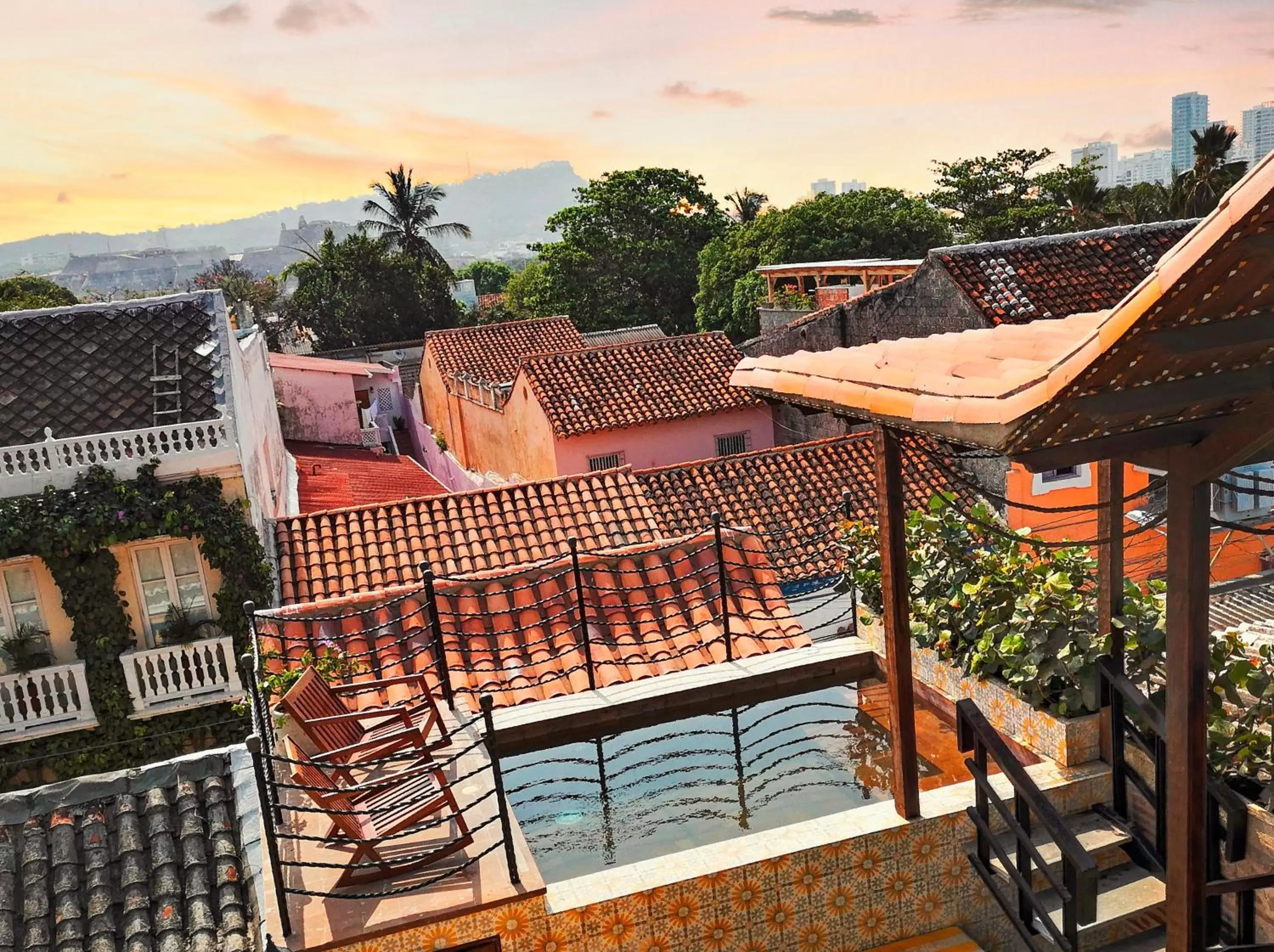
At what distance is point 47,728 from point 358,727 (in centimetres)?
791

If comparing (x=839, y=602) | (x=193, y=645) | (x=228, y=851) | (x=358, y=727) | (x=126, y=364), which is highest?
(x=126, y=364)

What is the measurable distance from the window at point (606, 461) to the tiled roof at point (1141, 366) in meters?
18.7

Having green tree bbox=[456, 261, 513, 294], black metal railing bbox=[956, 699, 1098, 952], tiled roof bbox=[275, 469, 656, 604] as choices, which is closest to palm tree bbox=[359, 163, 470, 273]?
green tree bbox=[456, 261, 513, 294]

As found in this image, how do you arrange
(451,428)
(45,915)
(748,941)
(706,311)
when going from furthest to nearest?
1. (706,311)
2. (451,428)
3. (45,915)
4. (748,941)

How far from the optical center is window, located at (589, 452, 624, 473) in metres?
22.2

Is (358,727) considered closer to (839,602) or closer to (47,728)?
(47,728)

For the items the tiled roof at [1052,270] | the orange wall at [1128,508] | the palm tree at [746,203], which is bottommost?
the orange wall at [1128,508]

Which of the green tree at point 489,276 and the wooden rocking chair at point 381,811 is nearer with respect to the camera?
the wooden rocking chair at point 381,811

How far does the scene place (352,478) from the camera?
21.0 meters

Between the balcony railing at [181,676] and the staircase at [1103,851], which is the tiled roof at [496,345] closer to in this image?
the balcony railing at [181,676]

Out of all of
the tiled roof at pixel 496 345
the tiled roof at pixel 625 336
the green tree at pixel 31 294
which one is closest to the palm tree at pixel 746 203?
the tiled roof at pixel 625 336

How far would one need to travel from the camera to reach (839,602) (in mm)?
13805

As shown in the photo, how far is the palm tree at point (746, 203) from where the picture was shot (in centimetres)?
6175

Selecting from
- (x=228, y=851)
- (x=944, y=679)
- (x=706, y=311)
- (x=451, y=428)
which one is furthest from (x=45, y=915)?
(x=706, y=311)
